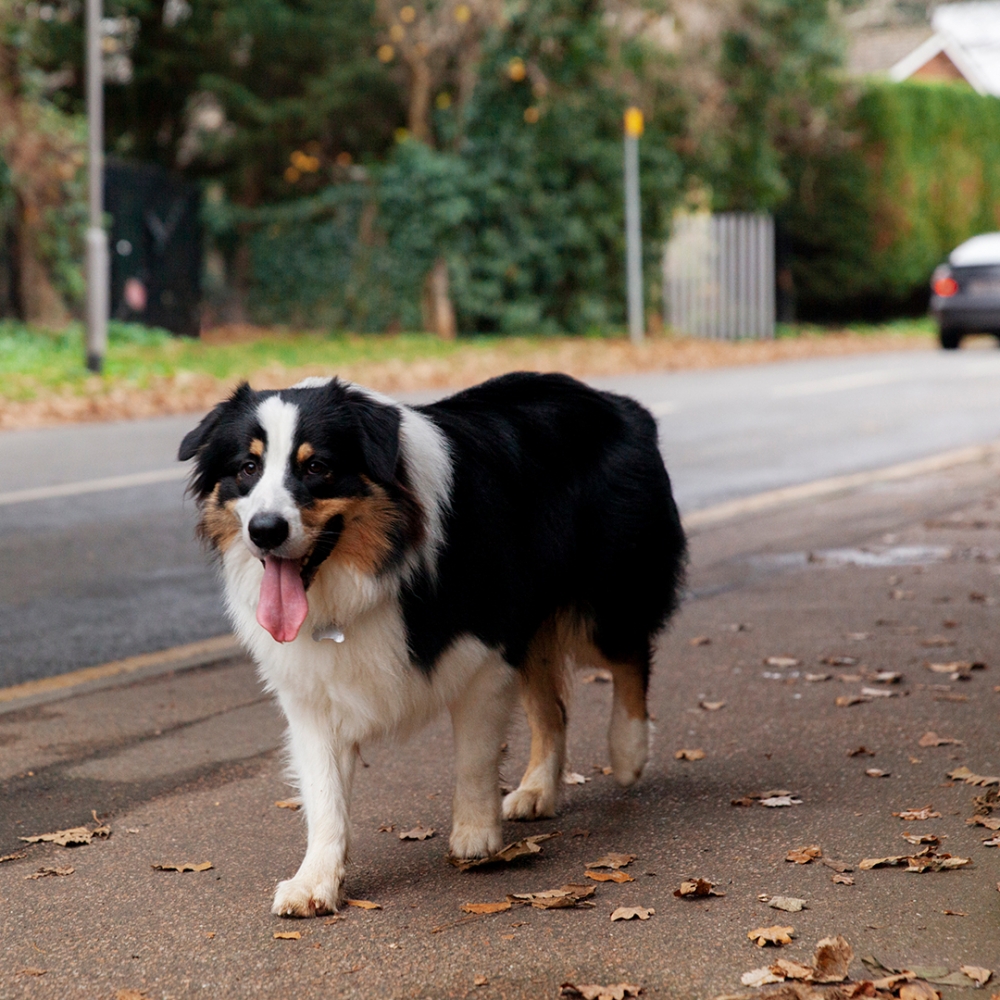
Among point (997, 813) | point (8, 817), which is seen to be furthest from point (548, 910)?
point (8, 817)

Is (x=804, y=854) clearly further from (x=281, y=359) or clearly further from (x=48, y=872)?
(x=281, y=359)

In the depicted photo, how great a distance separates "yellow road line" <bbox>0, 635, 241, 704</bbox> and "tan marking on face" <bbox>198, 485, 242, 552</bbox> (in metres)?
2.23

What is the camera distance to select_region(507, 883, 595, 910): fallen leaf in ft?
12.2

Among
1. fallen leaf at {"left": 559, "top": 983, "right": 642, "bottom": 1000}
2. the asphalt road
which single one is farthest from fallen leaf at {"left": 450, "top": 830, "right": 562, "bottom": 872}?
the asphalt road

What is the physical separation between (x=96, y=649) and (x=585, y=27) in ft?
63.7

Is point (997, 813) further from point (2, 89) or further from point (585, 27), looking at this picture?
point (585, 27)

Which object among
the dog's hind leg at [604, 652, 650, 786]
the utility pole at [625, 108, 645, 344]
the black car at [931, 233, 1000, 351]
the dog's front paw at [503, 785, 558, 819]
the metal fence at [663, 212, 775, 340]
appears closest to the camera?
the dog's front paw at [503, 785, 558, 819]

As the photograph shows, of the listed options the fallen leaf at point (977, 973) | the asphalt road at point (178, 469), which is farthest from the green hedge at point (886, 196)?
the fallen leaf at point (977, 973)

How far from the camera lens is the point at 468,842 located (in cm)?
405

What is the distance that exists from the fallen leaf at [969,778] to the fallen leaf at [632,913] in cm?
139

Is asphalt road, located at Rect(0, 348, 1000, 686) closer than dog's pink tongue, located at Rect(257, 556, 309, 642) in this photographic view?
No

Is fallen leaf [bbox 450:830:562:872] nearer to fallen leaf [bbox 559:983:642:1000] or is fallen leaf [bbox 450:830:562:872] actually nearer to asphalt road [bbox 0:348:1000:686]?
fallen leaf [bbox 559:983:642:1000]

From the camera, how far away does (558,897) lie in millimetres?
3734

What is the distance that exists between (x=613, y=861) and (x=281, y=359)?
16.9 m
